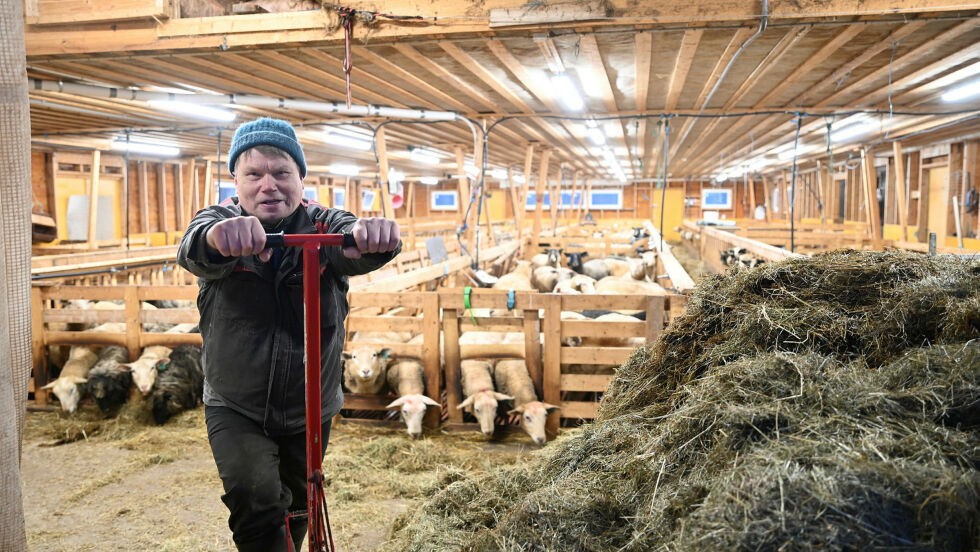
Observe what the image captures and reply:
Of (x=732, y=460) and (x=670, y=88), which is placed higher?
(x=670, y=88)

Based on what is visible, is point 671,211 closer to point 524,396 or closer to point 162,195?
point 162,195

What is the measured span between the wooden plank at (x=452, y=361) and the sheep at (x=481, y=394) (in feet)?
0.28

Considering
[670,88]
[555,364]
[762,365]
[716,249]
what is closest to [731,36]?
[670,88]

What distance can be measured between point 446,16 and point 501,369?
332cm

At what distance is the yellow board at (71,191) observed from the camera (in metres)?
13.5

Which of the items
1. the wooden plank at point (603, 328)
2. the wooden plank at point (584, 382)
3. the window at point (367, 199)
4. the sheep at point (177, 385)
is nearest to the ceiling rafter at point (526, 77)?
the wooden plank at point (603, 328)

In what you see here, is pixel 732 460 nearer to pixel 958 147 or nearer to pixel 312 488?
pixel 312 488

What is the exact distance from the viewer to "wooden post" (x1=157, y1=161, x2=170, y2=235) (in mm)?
16781

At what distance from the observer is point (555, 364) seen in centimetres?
570

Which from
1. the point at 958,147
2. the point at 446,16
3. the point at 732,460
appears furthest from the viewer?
the point at 958,147

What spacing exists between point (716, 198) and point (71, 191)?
3542 centimetres

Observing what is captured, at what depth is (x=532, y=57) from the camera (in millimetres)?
5805

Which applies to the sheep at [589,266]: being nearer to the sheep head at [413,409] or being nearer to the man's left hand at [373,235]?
the sheep head at [413,409]

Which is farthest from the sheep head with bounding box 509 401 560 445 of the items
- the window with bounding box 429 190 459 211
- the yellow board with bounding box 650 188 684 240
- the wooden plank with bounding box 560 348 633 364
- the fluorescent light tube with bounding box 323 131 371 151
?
the window with bounding box 429 190 459 211
